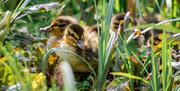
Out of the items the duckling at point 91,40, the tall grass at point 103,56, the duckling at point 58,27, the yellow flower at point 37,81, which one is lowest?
the yellow flower at point 37,81


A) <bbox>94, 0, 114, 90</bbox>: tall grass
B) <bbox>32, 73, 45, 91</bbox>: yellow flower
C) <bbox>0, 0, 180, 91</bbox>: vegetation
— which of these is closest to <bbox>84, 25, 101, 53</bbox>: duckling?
<bbox>0, 0, 180, 91</bbox>: vegetation

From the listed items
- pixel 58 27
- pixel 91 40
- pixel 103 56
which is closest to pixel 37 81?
pixel 103 56

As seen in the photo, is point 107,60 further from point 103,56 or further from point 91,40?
point 91,40

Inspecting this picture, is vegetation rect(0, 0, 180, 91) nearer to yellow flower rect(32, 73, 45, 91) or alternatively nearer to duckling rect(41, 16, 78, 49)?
yellow flower rect(32, 73, 45, 91)

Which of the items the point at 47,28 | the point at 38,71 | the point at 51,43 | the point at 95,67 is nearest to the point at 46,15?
the point at 47,28

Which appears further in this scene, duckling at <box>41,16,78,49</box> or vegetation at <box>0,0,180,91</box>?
duckling at <box>41,16,78,49</box>

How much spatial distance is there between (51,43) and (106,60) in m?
0.86

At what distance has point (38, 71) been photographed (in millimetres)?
3098

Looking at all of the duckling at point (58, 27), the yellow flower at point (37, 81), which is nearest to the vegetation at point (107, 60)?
the yellow flower at point (37, 81)

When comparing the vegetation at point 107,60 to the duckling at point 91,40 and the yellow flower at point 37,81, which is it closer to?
the yellow flower at point 37,81

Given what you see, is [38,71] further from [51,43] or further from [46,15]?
[46,15]

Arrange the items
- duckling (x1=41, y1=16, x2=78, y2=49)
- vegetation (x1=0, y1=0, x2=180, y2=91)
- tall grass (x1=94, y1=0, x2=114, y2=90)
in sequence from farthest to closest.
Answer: duckling (x1=41, y1=16, x2=78, y2=49)
tall grass (x1=94, y1=0, x2=114, y2=90)
vegetation (x1=0, y1=0, x2=180, y2=91)

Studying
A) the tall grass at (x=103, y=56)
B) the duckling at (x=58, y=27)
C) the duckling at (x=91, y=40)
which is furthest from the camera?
the duckling at (x=58, y=27)

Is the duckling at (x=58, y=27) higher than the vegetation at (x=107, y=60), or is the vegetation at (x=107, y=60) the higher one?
the duckling at (x=58, y=27)
